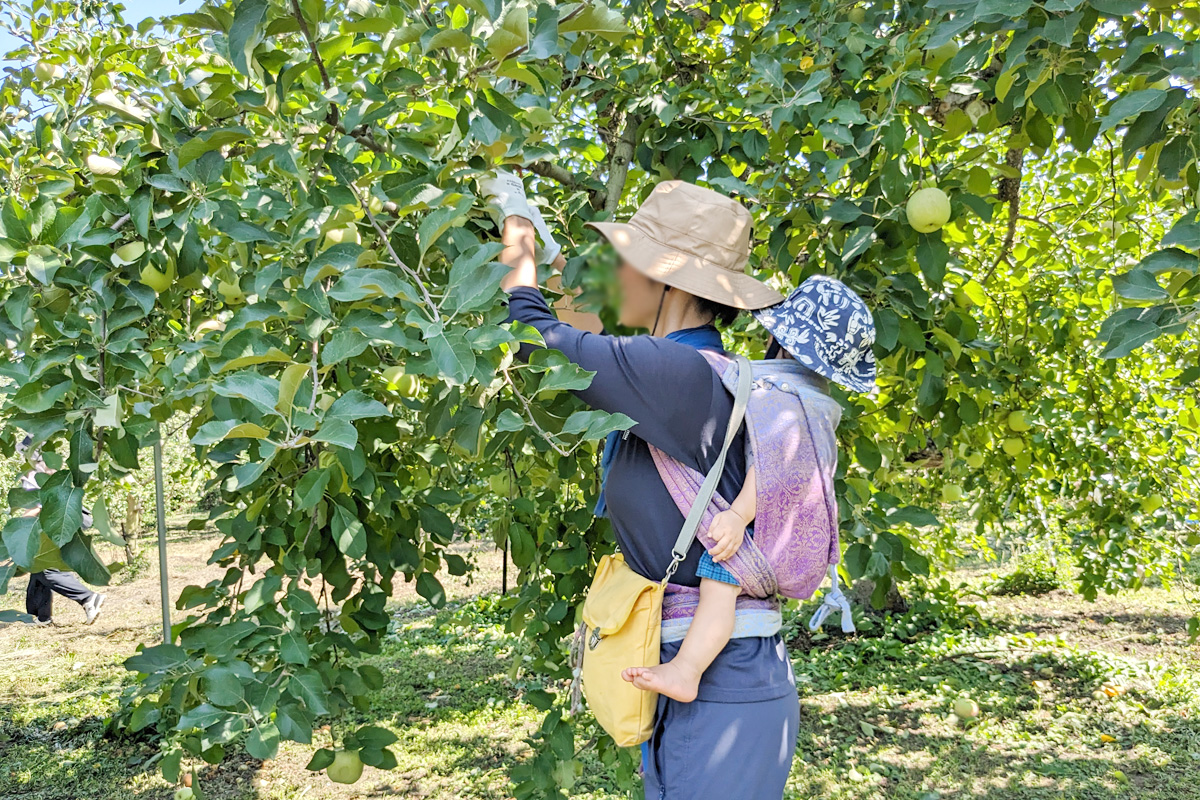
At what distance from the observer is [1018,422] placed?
298 centimetres

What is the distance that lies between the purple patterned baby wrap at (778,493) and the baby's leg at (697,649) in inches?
1.6

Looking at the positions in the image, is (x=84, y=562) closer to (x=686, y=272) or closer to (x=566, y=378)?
(x=566, y=378)

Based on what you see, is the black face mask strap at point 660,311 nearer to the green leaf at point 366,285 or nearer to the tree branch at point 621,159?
the green leaf at point 366,285

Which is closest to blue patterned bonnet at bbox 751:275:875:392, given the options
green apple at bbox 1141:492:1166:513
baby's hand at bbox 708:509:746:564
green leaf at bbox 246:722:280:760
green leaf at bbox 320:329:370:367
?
baby's hand at bbox 708:509:746:564

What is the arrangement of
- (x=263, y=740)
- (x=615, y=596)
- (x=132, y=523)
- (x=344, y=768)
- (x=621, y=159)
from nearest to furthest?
1. (x=263, y=740)
2. (x=615, y=596)
3. (x=344, y=768)
4. (x=621, y=159)
5. (x=132, y=523)

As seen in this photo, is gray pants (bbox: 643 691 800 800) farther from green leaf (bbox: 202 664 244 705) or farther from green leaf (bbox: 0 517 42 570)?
green leaf (bbox: 0 517 42 570)

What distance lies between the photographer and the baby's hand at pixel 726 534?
117cm

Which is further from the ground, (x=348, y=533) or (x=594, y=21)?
(x=594, y=21)

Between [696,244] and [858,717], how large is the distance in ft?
11.8

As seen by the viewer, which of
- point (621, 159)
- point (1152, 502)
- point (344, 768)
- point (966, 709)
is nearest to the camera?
point (344, 768)

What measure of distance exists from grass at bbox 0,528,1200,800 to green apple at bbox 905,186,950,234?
239 cm

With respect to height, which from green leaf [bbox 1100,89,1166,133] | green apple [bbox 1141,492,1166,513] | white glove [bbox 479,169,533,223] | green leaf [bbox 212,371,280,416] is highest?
green leaf [bbox 1100,89,1166,133]

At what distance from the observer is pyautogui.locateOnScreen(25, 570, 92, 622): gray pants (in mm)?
5996

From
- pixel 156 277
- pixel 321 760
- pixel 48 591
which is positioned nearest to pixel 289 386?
pixel 156 277
